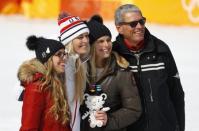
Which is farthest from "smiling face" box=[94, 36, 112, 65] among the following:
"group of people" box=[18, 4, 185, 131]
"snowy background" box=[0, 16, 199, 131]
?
"snowy background" box=[0, 16, 199, 131]

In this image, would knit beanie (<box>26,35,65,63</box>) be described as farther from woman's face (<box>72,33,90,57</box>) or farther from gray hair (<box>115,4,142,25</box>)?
gray hair (<box>115,4,142,25</box>)

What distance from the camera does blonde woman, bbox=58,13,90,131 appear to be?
2516 millimetres

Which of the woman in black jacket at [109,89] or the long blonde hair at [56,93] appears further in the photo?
the woman in black jacket at [109,89]

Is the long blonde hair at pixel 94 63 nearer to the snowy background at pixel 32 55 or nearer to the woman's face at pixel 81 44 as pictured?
the woman's face at pixel 81 44

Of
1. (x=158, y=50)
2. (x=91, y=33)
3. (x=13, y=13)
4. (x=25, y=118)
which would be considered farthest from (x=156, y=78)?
(x=13, y=13)

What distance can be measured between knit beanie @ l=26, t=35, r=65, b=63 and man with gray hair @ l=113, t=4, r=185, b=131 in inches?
15.7

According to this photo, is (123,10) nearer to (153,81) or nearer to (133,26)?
(133,26)

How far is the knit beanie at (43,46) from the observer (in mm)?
2463

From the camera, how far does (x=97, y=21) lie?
9.26 feet

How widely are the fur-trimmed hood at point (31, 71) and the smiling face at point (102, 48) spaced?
1.13ft

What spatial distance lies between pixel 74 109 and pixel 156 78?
0.47 metres

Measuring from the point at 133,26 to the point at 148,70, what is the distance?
0.81ft

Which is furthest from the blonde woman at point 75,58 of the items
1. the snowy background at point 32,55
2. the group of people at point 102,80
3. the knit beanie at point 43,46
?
the snowy background at point 32,55

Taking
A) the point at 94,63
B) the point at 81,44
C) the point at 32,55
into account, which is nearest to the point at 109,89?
the point at 94,63
